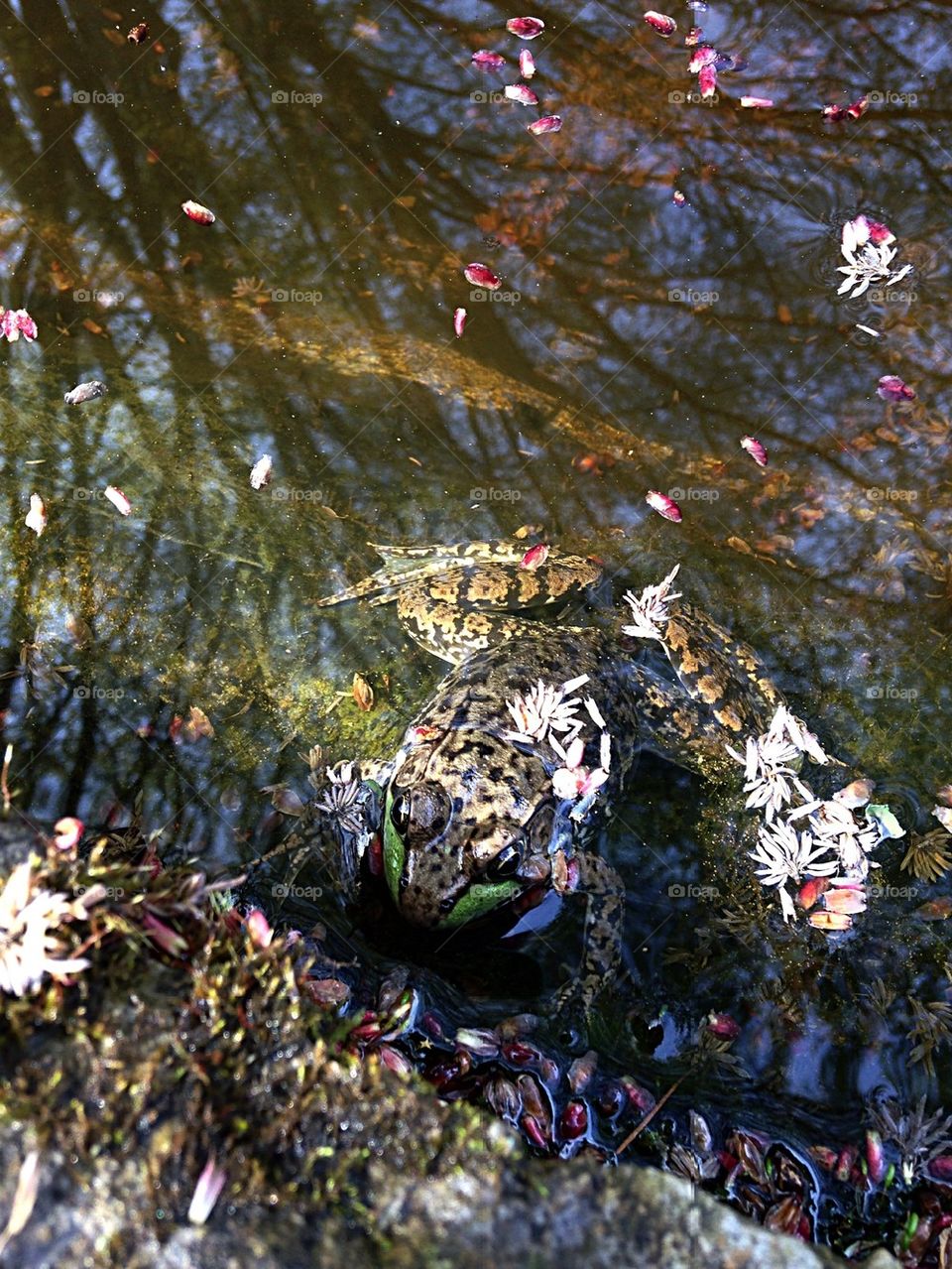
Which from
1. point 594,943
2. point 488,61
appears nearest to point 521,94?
point 488,61

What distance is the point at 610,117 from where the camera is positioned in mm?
8047

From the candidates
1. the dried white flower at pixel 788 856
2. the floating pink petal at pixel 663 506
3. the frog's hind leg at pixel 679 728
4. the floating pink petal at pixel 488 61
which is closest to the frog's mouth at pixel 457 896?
the dried white flower at pixel 788 856

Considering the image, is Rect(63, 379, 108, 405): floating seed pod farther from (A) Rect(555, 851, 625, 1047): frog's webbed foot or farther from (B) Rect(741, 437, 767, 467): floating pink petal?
(B) Rect(741, 437, 767, 467): floating pink petal

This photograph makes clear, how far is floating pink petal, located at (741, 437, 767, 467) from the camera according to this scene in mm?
6879

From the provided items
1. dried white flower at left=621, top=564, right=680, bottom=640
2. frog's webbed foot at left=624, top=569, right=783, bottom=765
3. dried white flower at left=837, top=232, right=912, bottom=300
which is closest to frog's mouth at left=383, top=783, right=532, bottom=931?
frog's webbed foot at left=624, top=569, right=783, bottom=765

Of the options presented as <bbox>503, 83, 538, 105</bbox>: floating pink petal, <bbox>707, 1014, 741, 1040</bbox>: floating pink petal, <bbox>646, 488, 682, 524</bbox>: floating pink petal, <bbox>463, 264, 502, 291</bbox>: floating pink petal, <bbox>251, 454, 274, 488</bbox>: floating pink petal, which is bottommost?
<bbox>707, 1014, 741, 1040</bbox>: floating pink petal

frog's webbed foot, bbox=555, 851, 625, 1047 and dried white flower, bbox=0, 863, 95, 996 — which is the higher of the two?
dried white flower, bbox=0, 863, 95, 996

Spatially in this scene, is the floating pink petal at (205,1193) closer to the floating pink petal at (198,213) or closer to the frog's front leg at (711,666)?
the frog's front leg at (711,666)

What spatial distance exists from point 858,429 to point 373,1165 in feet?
20.3

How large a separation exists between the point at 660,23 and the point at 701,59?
535 millimetres

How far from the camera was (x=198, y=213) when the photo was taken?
738 cm

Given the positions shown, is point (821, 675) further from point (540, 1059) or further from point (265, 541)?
point (265, 541)

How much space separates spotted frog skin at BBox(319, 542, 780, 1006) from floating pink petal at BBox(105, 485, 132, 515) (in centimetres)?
144

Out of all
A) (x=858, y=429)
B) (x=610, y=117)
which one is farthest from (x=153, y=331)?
(x=858, y=429)
